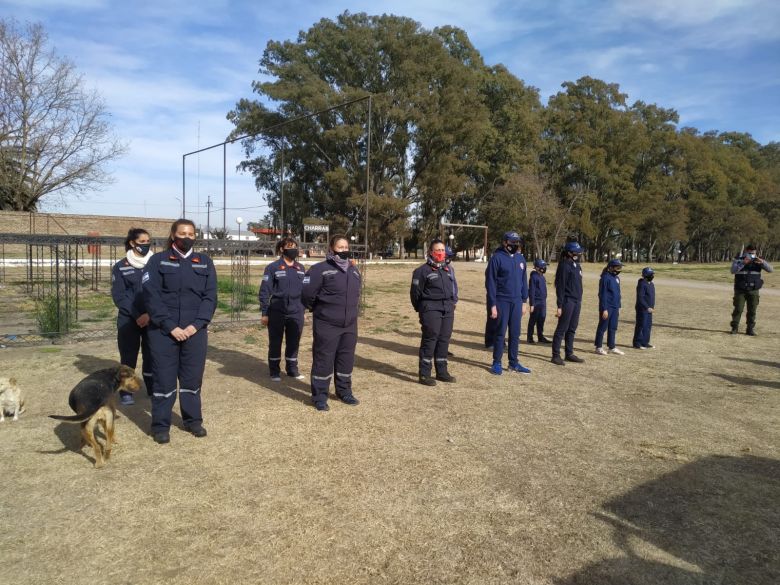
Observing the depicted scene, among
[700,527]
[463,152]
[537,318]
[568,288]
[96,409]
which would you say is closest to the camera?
[700,527]

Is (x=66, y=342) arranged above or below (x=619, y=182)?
below

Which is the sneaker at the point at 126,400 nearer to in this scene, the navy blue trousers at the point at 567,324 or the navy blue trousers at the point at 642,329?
the navy blue trousers at the point at 567,324

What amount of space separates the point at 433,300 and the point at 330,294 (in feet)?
5.40

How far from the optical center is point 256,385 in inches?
268

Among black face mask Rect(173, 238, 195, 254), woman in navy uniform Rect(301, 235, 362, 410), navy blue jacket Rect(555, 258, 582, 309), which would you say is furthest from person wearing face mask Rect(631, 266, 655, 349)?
black face mask Rect(173, 238, 195, 254)

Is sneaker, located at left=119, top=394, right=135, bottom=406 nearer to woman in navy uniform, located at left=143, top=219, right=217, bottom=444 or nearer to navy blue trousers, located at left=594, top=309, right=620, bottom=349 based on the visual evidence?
woman in navy uniform, located at left=143, top=219, right=217, bottom=444

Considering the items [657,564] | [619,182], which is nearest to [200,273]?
[657,564]

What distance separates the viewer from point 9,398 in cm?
516

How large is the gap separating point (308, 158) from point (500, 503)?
139ft

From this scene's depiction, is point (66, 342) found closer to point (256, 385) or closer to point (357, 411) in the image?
point (256, 385)

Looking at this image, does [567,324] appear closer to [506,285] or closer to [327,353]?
[506,285]

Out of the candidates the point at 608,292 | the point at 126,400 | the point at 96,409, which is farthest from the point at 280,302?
the point at 608,292

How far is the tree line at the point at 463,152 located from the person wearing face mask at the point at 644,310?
22.9 meters

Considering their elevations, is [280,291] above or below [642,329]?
above
